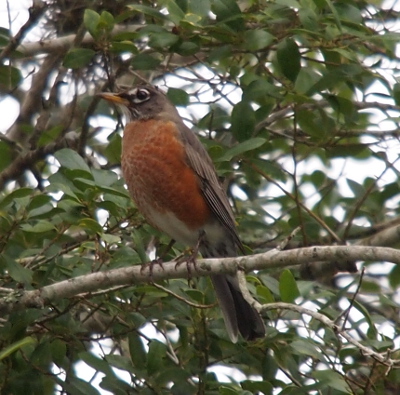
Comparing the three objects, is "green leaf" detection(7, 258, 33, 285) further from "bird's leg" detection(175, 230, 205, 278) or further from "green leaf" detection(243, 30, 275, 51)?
"green leaf" detection(243, 30, 275, 51)

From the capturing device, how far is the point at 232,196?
5344mm

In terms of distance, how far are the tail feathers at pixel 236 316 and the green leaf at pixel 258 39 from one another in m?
1.17

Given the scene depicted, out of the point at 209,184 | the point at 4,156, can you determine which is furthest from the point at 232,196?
the point at 4,156

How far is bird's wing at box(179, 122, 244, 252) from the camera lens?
179 inches

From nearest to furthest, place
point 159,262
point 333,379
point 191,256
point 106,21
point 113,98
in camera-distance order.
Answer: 1. point 333,379
2. point 159,262
3. point 191,256
4. point 106,21
5. point 113,98

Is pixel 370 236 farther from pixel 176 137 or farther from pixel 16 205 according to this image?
pixel 16 205

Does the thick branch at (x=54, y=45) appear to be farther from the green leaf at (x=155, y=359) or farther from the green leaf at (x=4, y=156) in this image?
the green leaf at (x=155, y=359)

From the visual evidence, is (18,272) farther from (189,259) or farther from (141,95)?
(141,95)

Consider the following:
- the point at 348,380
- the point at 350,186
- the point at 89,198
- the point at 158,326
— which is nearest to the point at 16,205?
Answer: the point at 89,198

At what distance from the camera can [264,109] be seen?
4465 millimetres

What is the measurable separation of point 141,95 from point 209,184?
0.75 metres

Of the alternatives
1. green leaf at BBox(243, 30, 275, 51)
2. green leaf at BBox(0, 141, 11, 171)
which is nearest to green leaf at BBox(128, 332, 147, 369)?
green leaf at BBox(0, 141, 11, 171)

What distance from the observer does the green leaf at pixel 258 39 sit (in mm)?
4082

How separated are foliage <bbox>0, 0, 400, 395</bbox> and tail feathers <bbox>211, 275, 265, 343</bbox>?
0.22 feet
